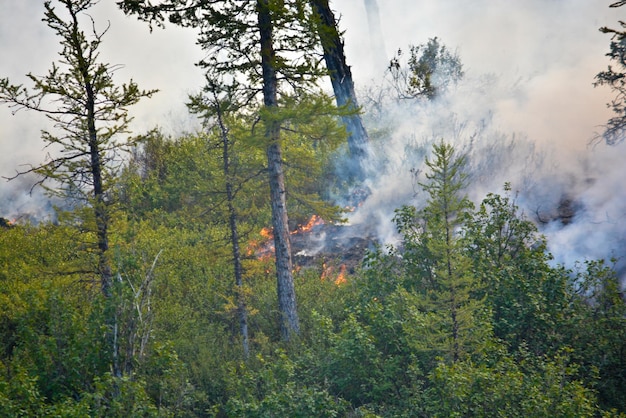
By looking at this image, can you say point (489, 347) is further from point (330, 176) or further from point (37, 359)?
point (330, 176)

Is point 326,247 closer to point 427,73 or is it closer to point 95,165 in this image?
point 95,165

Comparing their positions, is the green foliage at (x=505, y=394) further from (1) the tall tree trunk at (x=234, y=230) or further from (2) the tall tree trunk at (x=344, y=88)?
(2) the tall tree trunk at (x=344, y=88)

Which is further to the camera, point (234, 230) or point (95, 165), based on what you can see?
point (234, 230)

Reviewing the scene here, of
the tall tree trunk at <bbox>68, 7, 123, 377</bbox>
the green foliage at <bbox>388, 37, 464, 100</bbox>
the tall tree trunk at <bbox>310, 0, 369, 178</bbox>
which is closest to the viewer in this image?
the tall tree trunk at <bbox>68, 7, 123, 377</bbox>

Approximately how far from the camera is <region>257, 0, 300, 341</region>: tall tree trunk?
43.9ft

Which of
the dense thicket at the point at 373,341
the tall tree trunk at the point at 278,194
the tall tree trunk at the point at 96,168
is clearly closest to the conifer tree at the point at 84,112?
the tall tree trunk at the point at 96,168

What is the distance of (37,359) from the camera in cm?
961

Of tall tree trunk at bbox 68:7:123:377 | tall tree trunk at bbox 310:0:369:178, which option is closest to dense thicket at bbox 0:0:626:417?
tall tree trunk at bbox 68:7:123:377

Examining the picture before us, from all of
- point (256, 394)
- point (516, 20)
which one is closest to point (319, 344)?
point (256, 394)

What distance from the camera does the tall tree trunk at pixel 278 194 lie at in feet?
43.9

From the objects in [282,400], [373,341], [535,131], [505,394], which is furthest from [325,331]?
[535,131]

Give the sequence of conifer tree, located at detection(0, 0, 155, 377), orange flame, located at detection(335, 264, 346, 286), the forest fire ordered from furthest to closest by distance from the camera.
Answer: the forest fire, orange flame, located at detection(335, 264, 346, 286), conifer tree, located at detection(0, 0, 155, 377)

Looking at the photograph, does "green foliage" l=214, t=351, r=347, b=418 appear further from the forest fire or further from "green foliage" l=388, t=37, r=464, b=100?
"green foliage" l=388, t=37, r=464, b=100

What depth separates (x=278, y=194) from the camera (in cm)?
1359
